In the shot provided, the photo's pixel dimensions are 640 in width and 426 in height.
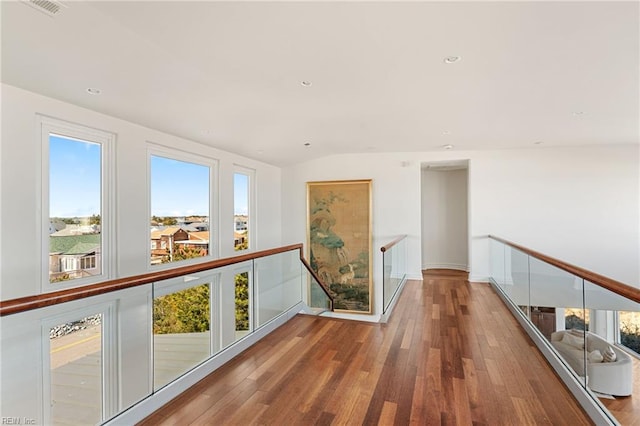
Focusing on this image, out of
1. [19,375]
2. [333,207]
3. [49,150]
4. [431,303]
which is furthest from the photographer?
[333,207]

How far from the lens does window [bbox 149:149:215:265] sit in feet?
15.5

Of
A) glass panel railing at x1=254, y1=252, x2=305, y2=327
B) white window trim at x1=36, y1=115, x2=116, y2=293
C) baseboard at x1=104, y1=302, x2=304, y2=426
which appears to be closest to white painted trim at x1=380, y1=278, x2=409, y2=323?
glass panel railing at x1=254, y1=252, x2=305, y2=327

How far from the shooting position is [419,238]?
7336mm

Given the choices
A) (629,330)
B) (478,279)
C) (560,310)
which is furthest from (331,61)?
(478,279)

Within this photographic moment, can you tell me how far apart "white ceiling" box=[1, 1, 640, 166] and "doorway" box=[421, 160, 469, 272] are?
388cm

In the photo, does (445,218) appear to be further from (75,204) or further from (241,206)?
(75,204)

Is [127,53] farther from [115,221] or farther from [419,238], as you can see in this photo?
[419,238]

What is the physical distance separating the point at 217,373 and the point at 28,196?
2.49 meters

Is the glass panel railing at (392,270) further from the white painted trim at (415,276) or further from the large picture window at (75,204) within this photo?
the large picture window at (75,204)

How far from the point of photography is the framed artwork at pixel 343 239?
305 inches

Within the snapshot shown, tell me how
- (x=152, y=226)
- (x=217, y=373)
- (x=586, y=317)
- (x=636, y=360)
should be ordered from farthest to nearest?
1. (x=152, y=226)
2. (x=217, y=373)
3. (x=586, y=317)
4. (x=636, y=360)

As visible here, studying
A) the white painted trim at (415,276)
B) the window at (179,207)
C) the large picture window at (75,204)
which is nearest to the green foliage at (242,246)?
the window at (179,207)

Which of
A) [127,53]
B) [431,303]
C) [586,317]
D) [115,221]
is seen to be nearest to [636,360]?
[586,317]

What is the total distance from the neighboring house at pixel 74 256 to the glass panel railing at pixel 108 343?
67cm
